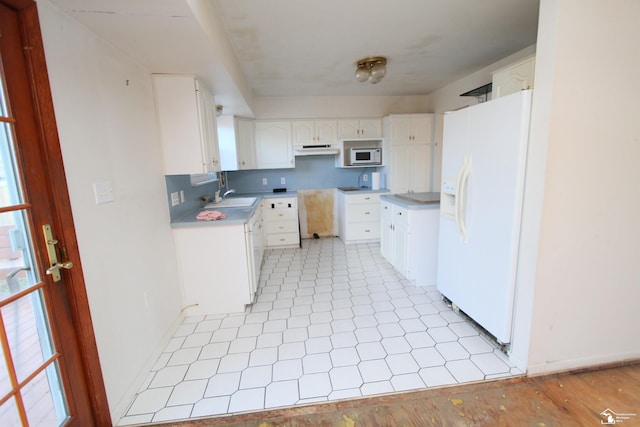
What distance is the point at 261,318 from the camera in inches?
96.2

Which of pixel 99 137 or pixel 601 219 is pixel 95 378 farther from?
pixel 601 219

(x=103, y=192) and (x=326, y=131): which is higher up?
(x=326, y=131)

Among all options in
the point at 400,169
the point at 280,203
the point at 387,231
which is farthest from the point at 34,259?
the point at 400,169

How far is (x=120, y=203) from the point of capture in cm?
165

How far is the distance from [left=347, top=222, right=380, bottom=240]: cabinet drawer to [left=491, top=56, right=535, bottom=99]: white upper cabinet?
265cm

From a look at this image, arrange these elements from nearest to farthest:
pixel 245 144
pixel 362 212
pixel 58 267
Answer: pixel 58 267
pixel 245 144
pixel 362 212

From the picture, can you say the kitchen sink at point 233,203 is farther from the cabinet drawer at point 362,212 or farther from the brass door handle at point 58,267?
the brass door handle at point 58,267

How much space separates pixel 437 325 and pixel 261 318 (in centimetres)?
149

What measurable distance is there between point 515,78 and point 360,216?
9.24 ft

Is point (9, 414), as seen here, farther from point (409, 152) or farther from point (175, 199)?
point (409, 152)

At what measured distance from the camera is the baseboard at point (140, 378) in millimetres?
1483

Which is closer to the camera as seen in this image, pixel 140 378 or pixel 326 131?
pixel 140 378

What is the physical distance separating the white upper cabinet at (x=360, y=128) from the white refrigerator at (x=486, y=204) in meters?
2.31

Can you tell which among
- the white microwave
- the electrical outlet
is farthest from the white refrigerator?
the electrical outlet
